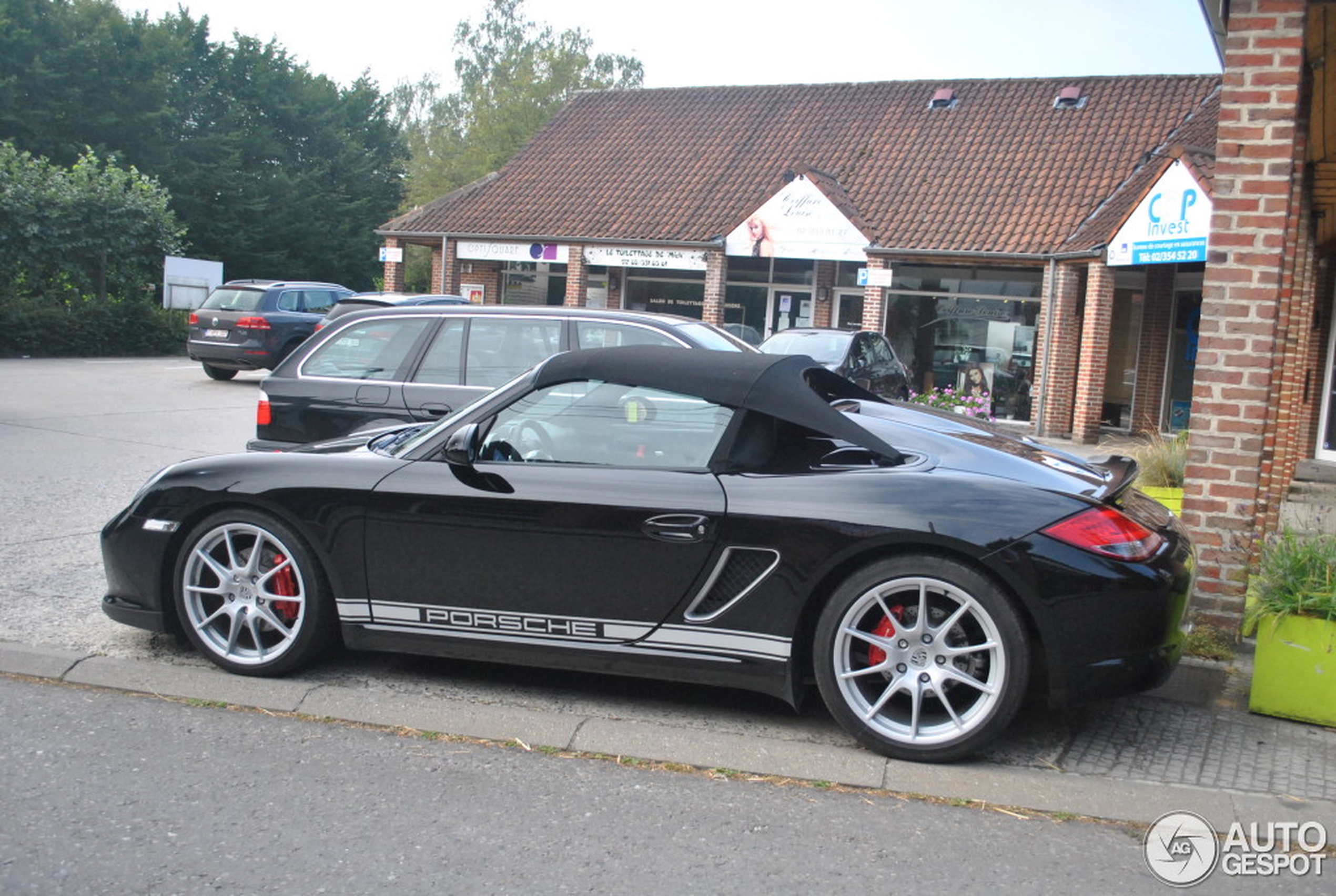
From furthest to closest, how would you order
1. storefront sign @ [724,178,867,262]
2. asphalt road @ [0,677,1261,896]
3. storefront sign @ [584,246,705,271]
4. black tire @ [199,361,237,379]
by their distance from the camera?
storefront sign @ [584,246,705,271]
storefront sign @ [724,178,867,262]
black tire @ [199,361,237,379]
asphalt road @ [0,677,1261,896]

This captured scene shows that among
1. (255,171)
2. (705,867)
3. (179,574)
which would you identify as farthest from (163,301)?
(705,867)

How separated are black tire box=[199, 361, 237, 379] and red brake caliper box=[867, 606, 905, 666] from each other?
19.7 meters

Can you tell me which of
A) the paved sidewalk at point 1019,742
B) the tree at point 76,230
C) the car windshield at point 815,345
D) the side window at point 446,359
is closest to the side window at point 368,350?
the side window at point 446,359

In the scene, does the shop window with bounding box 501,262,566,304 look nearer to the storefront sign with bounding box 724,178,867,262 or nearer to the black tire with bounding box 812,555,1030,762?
the storefront sign with bounding box 724,178,867,262

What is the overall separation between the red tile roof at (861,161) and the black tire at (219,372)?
709 centimetres

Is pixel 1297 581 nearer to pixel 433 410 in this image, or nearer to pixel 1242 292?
pixel 1242 292

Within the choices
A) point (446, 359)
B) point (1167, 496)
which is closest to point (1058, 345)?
point (1167, 496)

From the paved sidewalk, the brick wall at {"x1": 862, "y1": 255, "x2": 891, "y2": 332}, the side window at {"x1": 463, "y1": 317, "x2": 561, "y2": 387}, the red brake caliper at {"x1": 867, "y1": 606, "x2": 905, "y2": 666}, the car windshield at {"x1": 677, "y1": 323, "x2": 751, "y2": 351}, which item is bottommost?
the paved sidewalk

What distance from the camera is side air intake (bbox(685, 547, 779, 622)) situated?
434 centimetres

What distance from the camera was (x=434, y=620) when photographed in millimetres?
4746

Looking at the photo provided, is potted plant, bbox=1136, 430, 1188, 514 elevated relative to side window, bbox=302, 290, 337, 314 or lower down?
lower down

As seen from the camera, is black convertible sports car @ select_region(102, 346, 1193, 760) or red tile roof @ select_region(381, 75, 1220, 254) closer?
black convertible sports car @ select_region(102, 346, 1193, 760)

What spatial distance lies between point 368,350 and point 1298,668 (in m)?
5.80

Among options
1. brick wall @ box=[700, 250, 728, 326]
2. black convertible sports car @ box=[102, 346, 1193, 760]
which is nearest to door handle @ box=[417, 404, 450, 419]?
black convertible sports car @ box=[102, 346, 1193, 760]
